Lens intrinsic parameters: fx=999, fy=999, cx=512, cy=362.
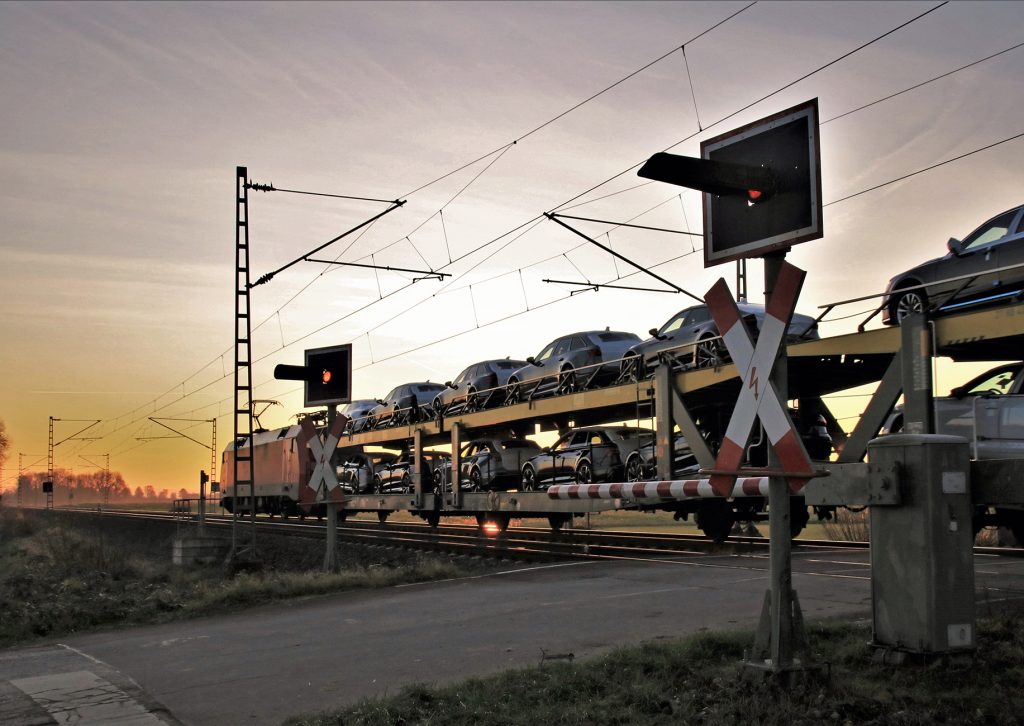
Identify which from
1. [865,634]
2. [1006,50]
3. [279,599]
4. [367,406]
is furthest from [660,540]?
[367,406]

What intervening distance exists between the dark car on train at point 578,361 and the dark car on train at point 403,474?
5.57m

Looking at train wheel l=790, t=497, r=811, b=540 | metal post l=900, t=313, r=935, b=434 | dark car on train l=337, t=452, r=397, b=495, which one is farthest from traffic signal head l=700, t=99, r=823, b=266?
dark car on train l=337, t=452, r=397, b=495

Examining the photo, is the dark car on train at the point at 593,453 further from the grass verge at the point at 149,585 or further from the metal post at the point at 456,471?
the metal post at the point at 456,471

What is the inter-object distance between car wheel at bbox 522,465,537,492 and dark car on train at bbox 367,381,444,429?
10209 mm

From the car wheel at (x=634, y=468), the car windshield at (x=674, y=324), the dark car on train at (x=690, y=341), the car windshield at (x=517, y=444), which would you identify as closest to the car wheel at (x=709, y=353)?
the dark car on train at (x=690, y=341)

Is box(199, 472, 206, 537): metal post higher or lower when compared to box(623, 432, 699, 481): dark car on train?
lower

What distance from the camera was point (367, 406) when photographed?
136 feet

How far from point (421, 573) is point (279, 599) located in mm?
2193

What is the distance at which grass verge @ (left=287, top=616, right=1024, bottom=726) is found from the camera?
17.7 ft

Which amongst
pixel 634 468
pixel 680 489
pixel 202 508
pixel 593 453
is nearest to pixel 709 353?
pixel 634 468

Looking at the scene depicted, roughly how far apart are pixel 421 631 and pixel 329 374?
725 centimetres

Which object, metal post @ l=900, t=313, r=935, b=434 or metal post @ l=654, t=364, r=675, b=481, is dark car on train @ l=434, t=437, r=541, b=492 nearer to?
metal post @ l=654, t=364, r=675, b=481

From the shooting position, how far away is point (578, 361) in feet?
77.3

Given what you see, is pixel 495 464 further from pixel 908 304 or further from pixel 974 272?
pixel 974 272
